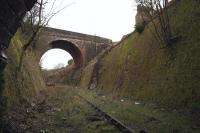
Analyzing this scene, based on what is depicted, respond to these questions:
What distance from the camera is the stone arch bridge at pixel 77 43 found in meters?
35.7

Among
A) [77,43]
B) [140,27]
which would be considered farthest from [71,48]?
[140,27]

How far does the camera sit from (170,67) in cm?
1038

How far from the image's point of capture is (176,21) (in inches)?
442

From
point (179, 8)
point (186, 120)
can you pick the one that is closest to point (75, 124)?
point (186, 120)

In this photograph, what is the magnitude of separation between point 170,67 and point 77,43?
1121 inches

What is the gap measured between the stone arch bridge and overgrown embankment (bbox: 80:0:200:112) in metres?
20.9

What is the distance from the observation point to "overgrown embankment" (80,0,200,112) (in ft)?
28.4

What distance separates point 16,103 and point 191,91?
5888 millimetres

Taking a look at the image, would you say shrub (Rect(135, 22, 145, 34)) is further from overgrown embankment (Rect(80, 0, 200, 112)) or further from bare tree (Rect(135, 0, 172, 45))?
bare tree (Rect(135, 0, 172, 45))

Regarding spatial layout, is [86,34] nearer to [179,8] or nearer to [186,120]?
[179,8]

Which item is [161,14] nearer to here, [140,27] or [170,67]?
[170,67]

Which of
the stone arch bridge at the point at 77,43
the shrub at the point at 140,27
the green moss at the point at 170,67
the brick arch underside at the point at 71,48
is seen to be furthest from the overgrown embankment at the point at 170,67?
the brick arch underside at the point at 71,48

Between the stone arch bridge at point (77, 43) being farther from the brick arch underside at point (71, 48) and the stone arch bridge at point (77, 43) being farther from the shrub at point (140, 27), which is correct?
the shrub at point (140, 27)

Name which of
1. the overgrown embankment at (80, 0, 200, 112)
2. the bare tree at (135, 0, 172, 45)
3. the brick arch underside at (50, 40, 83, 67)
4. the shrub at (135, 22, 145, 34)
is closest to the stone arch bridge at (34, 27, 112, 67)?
the brick arch underside at (50, 40, 83, 67)
